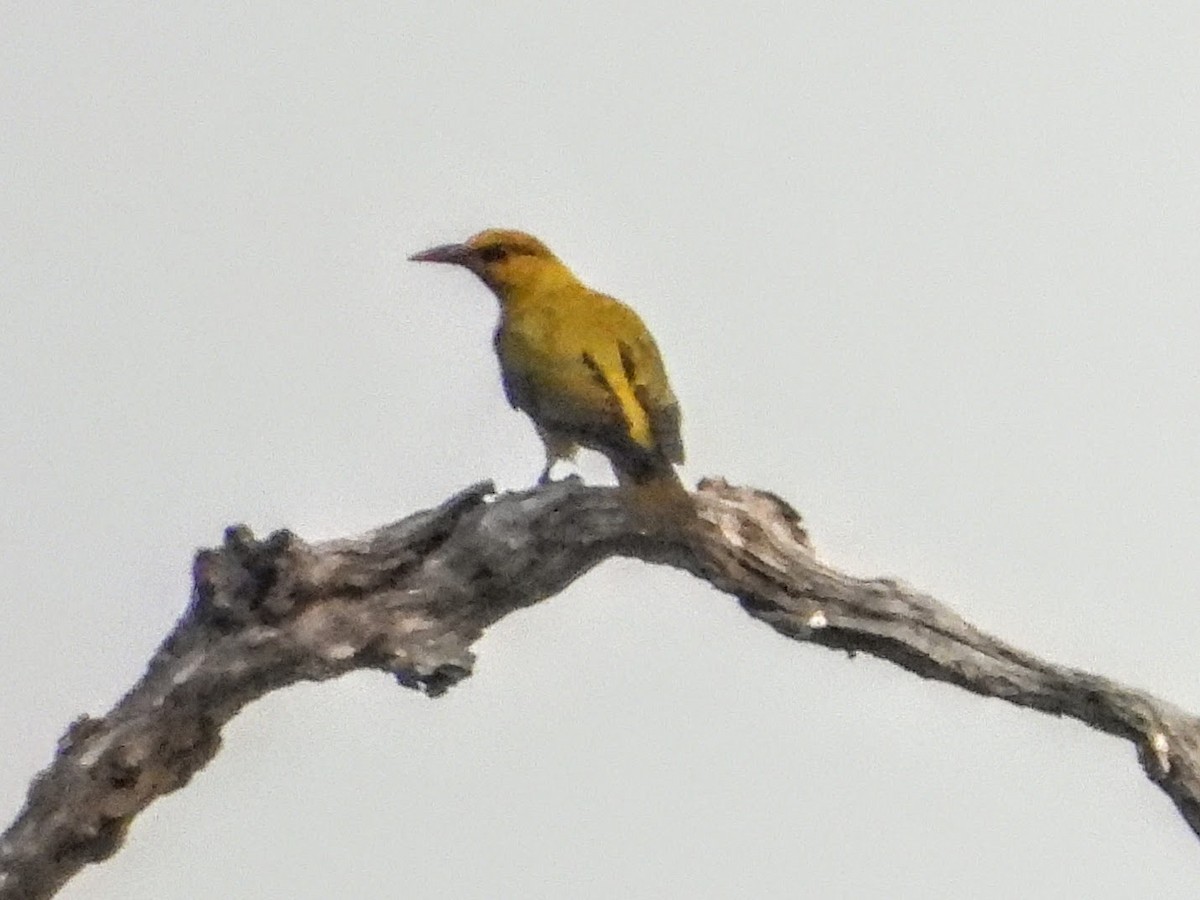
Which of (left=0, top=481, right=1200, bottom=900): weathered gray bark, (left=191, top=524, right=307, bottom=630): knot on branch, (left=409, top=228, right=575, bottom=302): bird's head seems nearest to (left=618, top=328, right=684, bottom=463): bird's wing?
(left=0, top=481, right=1200, bottom=900): weathered gray bark

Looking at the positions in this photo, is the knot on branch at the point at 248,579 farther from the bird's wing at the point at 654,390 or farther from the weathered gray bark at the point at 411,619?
the bird's wing at the point at 654,390

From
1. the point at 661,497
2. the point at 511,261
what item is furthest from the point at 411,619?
the point at 511,261

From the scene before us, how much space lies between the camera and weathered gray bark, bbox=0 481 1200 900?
4.18m

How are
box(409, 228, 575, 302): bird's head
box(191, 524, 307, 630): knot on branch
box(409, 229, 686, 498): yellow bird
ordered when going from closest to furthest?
box(191, 524, 307, 630): knot on branch → box(409, 229, 686, 498): yellow bird → box(409, 228, 575, 302): bird's head

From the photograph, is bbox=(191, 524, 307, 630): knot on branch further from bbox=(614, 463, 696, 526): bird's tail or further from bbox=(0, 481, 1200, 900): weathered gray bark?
bbox=(614, 463, 696, 526): bird's tail

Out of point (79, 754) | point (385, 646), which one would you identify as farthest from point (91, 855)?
point (385, 646)

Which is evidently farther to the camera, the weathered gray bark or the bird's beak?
the bird's beak

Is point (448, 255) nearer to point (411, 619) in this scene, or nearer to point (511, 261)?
point (511, 261)

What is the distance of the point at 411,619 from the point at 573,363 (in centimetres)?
90

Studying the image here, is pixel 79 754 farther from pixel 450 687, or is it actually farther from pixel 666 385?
pixel 666 385

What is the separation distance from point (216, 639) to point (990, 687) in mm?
1915

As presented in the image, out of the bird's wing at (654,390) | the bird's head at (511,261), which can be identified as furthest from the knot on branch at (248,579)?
the bird's head at (511,261)

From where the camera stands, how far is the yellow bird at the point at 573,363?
440 cm

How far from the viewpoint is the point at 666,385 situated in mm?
4668
